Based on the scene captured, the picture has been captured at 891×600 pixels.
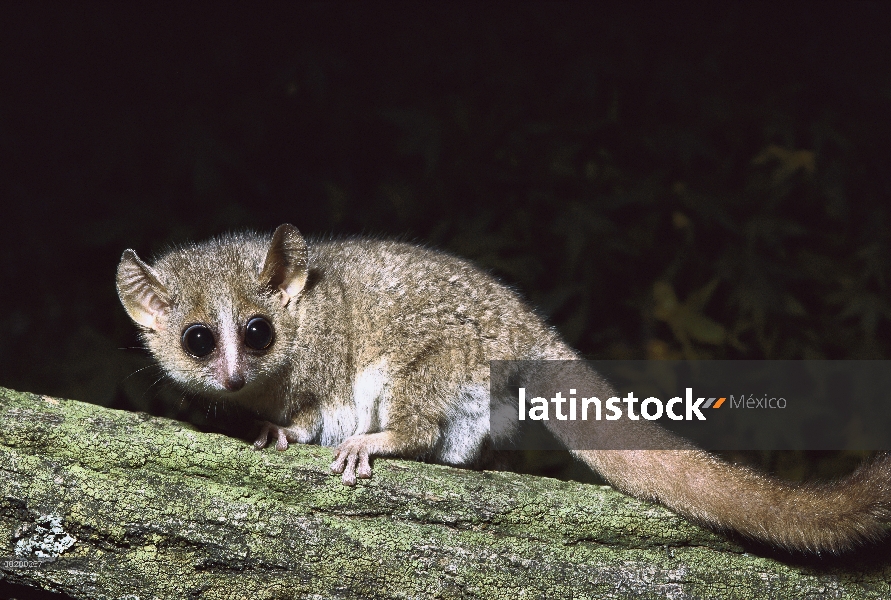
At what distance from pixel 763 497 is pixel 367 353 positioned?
152 centimetres

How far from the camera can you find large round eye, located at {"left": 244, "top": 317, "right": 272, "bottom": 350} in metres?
3.00

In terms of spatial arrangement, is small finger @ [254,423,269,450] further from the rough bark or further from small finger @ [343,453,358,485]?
small finger @ [343,453,358,485]

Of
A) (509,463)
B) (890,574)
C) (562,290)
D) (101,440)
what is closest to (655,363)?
(562,290)

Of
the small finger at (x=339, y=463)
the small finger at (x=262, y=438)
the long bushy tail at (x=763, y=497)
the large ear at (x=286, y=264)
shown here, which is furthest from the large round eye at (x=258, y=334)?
the long bushy tail at (x=763, y=497)

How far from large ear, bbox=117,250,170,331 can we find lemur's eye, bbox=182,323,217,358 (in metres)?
0.21

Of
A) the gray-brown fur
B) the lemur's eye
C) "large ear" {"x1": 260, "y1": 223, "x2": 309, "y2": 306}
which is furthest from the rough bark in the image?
"large ear" {"x1": 260, "y1": 223, "x2": 309, "y2": 306}

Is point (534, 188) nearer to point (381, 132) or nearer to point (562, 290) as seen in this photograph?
point (562, 290)

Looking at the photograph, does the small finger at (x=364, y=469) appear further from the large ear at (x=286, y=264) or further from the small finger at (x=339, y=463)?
the large ear at (x=286, y=264)

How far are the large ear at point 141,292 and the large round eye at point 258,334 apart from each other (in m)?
0.35

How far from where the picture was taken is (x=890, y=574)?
2807 millimetres

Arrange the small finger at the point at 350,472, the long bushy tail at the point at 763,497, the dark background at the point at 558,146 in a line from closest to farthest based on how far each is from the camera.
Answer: the long bushy tail at the point at 763,497
the small finger at the point at 350,472
the dark background at the point at 558,146

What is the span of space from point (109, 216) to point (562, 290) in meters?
2.67

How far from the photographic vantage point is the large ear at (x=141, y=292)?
2.94m

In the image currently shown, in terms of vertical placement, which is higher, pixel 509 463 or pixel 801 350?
pixel 801 350
